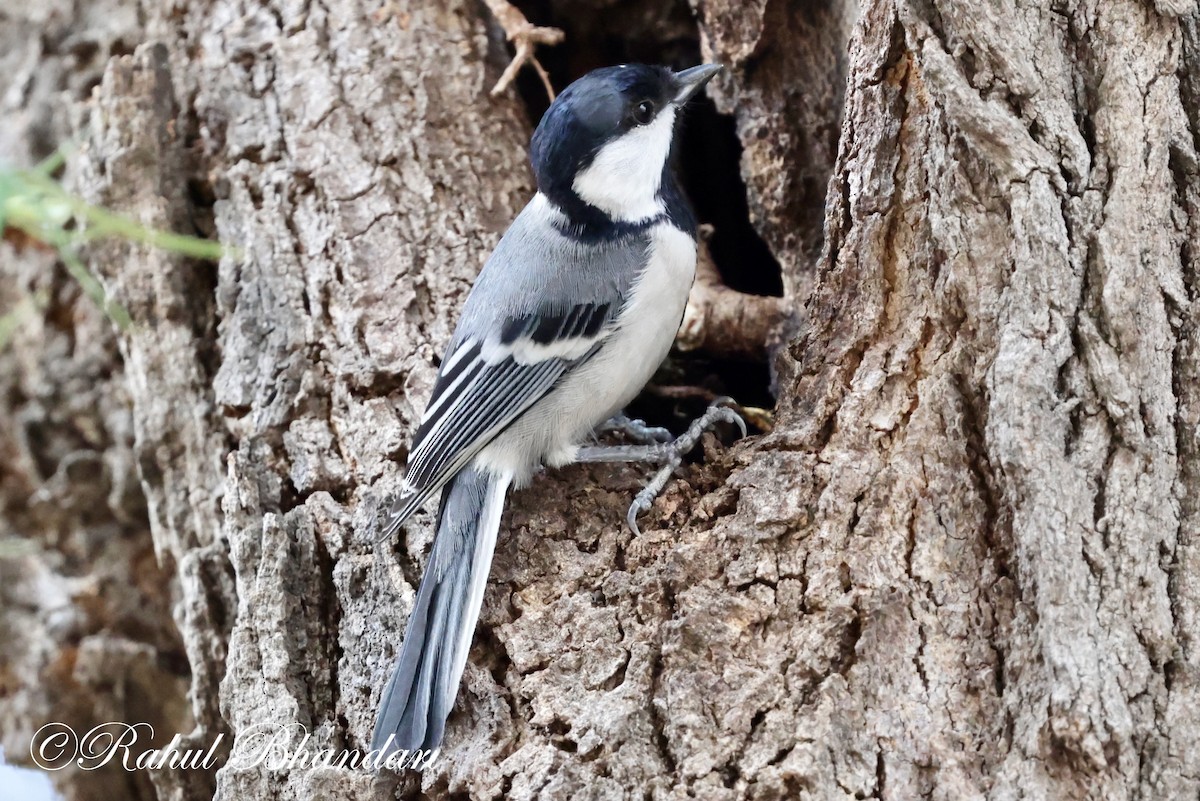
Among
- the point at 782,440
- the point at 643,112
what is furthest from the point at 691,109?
the point at 782,440

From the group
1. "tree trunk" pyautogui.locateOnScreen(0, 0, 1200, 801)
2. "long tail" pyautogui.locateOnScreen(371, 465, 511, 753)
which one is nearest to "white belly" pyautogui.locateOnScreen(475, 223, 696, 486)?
"tree trunk" pyautogui.locateOnScreen(0, 0, 1200, 801)

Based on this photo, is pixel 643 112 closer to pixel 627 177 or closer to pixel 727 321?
pixel 627 177

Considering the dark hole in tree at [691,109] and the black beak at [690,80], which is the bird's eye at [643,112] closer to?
the black beak at [690,80]

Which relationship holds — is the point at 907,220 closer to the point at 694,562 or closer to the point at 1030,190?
the point at 1030,190

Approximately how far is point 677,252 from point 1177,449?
3.66 ft

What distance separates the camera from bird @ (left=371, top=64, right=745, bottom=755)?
216 centimetres

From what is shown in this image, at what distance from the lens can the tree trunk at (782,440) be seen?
159 centimetres

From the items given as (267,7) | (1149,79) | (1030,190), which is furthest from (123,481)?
(1149,79)

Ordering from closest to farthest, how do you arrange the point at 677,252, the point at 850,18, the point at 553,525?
the point at 553,525 < the point at 677,252 < the point at 850,18

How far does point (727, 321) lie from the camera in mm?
2760

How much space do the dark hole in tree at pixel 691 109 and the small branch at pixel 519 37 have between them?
19cm

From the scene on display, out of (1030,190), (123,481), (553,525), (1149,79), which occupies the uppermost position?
(1149,79)

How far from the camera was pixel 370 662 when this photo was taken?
1.97 meters

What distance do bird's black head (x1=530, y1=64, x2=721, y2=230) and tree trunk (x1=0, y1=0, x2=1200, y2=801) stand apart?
0.32 meters
